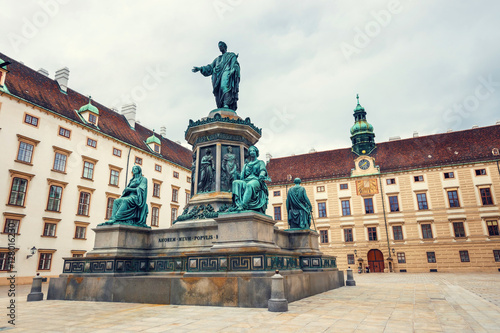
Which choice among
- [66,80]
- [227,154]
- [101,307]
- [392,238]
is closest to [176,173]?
[66,80]

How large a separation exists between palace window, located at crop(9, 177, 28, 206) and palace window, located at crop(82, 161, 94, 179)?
5266 mm

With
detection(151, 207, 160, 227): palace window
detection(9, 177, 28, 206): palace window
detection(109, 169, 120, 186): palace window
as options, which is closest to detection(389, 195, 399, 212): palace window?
detection(151, 207, 160, 227): palace window

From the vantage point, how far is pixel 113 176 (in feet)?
105

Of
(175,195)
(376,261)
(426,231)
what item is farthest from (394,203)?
(175,195)

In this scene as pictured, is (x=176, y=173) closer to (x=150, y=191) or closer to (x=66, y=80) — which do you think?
(x=150, y=191)

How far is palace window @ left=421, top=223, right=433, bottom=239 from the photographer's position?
124 ft

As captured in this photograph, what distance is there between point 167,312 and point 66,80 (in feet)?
106

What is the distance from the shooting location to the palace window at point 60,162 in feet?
87.6

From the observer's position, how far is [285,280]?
306 inches

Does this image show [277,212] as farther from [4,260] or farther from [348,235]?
[4,260]

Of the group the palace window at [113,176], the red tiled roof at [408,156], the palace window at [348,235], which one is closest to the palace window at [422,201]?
the red tiled roof at [408,156]

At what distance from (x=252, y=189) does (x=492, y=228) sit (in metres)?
37.9

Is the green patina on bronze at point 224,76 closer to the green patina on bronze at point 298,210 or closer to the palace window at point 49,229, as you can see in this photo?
the green patina on bronze at point 298,210

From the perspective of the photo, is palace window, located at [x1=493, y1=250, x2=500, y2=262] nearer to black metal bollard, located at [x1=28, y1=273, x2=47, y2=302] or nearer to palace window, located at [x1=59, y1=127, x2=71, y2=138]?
black metal bollard, located at [x1=28, y1=273, x2=47, y2=302]
